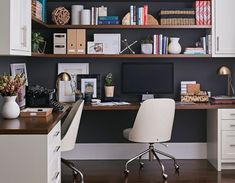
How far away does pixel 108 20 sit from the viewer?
4980 millimetres

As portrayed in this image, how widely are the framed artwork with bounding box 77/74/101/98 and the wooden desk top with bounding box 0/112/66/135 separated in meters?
1.59

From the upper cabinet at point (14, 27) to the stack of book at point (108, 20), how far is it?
137 centimetres

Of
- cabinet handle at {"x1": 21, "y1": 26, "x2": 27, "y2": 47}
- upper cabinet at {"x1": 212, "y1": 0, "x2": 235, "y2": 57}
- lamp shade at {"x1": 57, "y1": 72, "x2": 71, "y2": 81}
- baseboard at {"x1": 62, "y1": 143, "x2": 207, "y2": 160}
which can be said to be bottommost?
baseboard at {"x1": 62, "y1": 143, "x2": 207, "y2": 160}

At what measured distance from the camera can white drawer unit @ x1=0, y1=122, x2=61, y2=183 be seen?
2.75 m

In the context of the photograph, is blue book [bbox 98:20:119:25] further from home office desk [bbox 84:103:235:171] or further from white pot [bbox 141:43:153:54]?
home office desk [bbox 84:103:235:171]

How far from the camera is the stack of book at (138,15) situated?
4.97 meters

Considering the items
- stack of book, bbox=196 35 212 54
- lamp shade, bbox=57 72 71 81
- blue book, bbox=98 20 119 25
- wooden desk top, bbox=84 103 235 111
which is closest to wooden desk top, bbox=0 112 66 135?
wooden desk top, bbox=84 103 235 111

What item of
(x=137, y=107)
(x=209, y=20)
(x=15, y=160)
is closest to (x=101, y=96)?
(x=137, y=107)

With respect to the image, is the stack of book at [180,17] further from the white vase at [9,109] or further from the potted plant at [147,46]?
the white vase at [9,109]

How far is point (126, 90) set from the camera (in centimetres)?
516

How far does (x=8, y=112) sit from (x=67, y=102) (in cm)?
178

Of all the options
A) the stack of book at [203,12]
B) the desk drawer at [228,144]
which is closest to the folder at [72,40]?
the stack of book at [203,12]

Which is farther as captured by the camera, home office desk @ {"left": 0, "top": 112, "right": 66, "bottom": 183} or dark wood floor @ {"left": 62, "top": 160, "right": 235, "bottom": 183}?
dark wood floor @ {"left": 62, "top": 160, "right": 235, "bottom": 183}

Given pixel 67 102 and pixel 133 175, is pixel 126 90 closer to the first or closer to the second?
pixel 67 102
